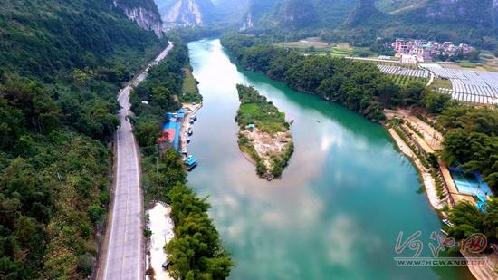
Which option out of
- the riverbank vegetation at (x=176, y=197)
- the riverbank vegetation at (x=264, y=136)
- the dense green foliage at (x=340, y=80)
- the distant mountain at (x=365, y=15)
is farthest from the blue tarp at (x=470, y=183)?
the distant mountain at (x=365, y=15)

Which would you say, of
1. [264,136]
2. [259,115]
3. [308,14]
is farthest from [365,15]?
[264,136]

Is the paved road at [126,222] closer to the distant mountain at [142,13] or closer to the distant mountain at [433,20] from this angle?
the distant mountain at [142,13]

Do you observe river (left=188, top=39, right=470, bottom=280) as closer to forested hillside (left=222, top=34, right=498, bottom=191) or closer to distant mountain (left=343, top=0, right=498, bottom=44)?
forested hillside (left=222, top=34, right=498, bottom=191)

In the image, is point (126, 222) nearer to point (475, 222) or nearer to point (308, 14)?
point (475, 222)

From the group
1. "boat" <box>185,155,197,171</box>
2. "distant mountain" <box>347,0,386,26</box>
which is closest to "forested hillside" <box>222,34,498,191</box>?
"boat" <box>185,155,197,171</box>

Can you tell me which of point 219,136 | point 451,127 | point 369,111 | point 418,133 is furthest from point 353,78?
point 219,136

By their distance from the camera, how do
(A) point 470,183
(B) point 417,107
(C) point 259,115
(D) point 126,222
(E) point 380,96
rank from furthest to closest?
(E) point 380,96, (B) point 417,107, (C) point 259,115, (A) point 470,183, (D) point 126,222

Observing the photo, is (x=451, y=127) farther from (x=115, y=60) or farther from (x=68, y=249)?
(x=115, y=60)
